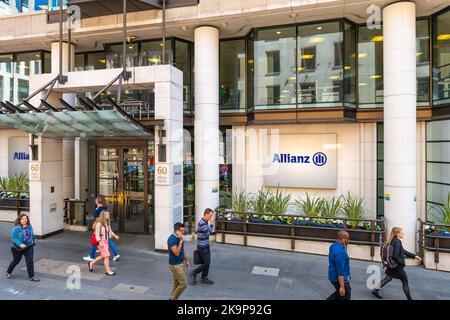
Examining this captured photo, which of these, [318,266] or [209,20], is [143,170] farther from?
[318,266]

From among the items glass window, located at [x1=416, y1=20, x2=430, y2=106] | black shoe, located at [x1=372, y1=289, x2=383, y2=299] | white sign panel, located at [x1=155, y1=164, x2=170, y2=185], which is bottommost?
black shoe, located at [x1=372, y1=289, x2=383, y2=299]

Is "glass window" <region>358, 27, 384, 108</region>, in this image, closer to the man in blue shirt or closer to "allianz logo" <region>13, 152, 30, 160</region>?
the man in blue shirt

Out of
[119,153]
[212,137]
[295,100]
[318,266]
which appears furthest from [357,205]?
[119,153]

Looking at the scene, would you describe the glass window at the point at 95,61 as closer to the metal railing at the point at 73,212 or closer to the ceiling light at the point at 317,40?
the metal railing at the point at 73,212

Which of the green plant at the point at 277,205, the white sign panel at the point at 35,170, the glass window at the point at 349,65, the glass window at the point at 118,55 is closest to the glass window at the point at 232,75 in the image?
the glass window at the point at 118,55

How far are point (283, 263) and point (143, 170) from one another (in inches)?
245

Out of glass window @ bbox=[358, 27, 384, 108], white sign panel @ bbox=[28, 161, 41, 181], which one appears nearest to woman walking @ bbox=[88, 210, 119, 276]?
white sign panel @ bbox=[28, 161, 41, 181]

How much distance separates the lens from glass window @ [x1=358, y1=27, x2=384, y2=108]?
474 inches

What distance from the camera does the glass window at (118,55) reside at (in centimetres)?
1395

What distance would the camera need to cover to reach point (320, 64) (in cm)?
1180

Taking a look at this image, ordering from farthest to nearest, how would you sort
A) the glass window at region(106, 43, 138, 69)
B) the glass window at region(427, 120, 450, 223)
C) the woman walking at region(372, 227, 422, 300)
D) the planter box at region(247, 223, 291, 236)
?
the glass window at region(106, 43, 138, 69), the glass window at region(427, 120, 450, 223), the planter box at region(247, 223, 291, 236), the woman walking at region(372, 227, 422, 300)

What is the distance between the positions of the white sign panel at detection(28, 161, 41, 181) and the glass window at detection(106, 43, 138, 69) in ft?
17.0

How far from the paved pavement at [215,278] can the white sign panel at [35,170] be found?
2.37m

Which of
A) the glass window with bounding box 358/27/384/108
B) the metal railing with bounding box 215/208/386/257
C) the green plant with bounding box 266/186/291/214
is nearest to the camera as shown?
the metal railing with bounding box 215/208/386/257
